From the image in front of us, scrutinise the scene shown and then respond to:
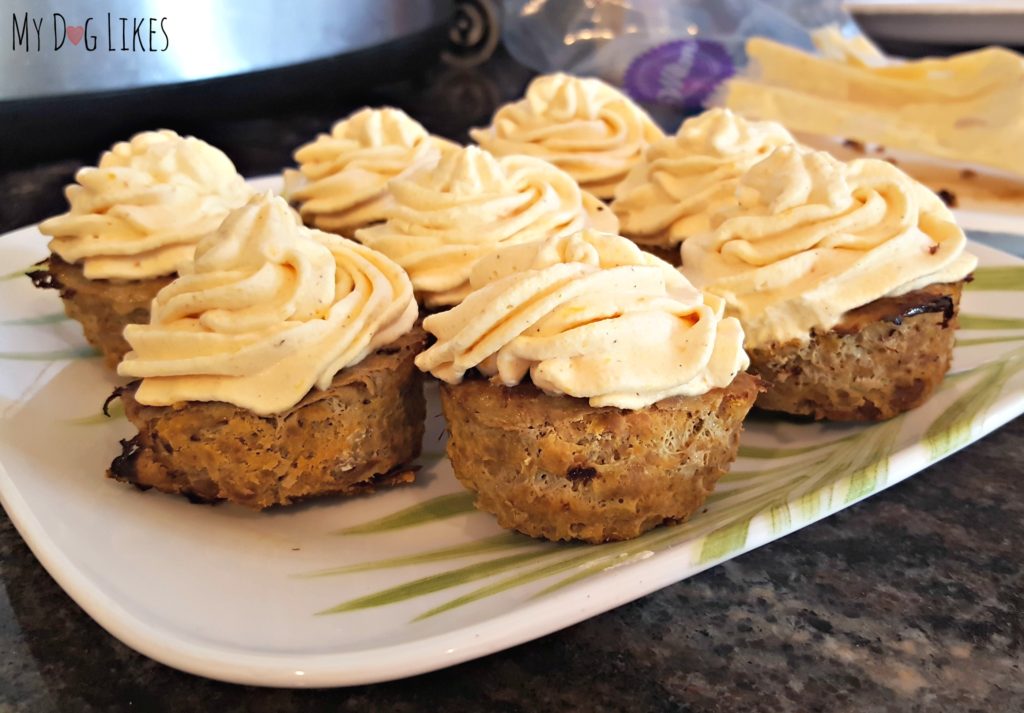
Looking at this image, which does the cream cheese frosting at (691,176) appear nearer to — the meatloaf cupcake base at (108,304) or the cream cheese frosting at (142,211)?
the cream cheese frosting at (142,211)

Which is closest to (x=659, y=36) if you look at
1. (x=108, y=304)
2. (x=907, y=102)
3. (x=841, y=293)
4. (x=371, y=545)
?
(x=907, y=102)

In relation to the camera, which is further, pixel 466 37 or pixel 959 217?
pixel 466 37

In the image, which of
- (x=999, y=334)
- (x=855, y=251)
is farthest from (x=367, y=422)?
(x=999, y=334)

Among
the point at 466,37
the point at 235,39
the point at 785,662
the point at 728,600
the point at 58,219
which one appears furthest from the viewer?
the point at 466,37

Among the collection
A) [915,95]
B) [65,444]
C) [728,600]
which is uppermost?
[915,95]

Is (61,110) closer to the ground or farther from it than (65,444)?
farther from it

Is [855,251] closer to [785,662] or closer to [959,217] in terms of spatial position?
[785,662]

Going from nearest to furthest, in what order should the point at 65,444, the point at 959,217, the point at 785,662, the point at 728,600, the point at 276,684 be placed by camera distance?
the point at 276,684, the point at 785,662, the point at 728,600, the point at 65,444, the point at 959,217
